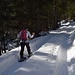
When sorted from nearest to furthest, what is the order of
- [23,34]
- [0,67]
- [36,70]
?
[36,70]
[0,67]
[23,34]

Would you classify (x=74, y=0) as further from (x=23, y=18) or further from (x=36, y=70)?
(x=36, y=70)

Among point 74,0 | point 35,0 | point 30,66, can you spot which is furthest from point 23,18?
point 30,66

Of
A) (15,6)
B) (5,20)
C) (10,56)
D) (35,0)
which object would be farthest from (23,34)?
(15,6)

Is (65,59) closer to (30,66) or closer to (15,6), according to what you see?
(30,66)

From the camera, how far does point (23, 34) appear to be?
14734 mm

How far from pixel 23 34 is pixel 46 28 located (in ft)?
117

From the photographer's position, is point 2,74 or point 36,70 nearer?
point 36,70

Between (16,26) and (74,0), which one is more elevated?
(74,0)

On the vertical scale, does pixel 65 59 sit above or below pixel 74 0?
below

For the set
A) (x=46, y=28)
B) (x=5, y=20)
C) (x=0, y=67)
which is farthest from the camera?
(x=46, y=28)

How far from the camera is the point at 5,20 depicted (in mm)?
41625

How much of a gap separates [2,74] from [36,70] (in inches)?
75.8

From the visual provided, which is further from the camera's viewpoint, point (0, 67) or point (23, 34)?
point (23, 34)

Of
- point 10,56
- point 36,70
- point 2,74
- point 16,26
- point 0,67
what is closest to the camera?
point 36,70
